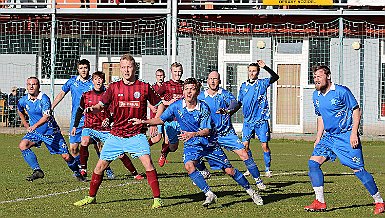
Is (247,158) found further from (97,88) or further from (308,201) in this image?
(97,88)

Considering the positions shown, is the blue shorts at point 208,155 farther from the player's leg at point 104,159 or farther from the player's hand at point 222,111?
the player's leg at point 104,159

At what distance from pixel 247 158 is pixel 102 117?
301 cm

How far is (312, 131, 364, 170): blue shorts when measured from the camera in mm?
11664

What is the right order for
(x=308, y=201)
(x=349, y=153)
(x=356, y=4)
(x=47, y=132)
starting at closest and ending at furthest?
1. (x=349, y=153)
2. (x=308, y=201)
3. (x=47, y=132)
4. (x=356, y=4)

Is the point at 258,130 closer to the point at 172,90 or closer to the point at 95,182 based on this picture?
the point at 172,90

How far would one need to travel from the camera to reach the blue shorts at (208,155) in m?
12.2

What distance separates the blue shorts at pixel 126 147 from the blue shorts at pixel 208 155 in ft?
1.82

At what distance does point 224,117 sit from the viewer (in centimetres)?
1357

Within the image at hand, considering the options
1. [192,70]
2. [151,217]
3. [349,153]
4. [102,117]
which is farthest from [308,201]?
[192,70]

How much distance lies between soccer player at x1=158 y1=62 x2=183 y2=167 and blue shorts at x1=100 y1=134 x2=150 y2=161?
516 cm

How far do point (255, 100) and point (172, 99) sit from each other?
187 centimetres

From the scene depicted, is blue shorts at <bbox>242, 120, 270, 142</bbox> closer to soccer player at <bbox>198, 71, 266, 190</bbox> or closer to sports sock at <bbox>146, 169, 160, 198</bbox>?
soccer player at <bbox>198, 71, 266, 190</bbox>

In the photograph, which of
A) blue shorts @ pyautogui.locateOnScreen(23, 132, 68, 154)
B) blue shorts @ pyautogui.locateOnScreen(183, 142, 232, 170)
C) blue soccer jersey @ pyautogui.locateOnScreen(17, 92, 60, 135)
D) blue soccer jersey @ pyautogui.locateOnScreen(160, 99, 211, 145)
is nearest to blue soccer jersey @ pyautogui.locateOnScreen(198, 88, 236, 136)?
blue shorts @ pyautogui.locateOnScreen(183, 142, 232, 170)

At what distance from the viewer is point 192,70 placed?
→ 1220 inches
